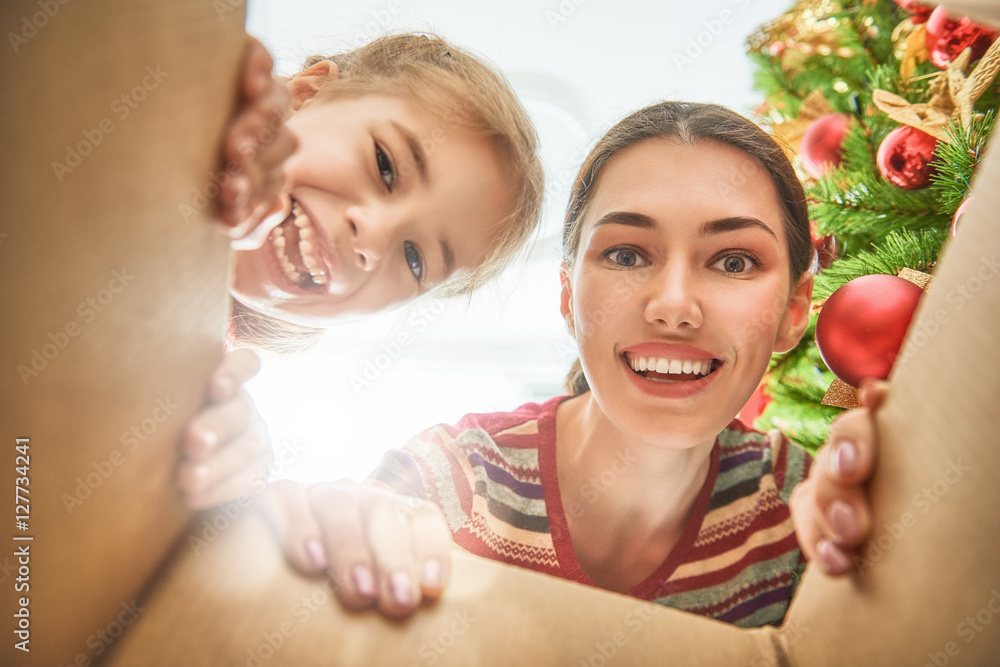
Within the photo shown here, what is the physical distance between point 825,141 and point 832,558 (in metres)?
0.69

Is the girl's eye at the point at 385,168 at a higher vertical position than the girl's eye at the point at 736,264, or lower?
higher

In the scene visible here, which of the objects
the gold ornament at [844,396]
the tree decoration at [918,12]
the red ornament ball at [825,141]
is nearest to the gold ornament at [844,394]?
the gold ornament at [844,396]

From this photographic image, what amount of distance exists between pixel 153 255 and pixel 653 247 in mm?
521

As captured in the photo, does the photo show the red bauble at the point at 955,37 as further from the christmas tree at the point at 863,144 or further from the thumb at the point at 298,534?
the thumb at the point at 298,534

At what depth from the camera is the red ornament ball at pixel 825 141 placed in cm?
80

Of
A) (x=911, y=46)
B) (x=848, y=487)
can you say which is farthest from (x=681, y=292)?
(x=911, y=46)

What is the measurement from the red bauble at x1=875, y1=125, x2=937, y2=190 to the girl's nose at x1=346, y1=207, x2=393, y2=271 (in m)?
0.56

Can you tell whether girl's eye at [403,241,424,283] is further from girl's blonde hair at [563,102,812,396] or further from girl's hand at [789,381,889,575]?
girl's hand at [789,381,889,575]

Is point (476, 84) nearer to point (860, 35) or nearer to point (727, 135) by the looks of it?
point (727, 135)

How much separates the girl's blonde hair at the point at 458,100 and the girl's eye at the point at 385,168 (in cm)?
7

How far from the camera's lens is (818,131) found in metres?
0.80

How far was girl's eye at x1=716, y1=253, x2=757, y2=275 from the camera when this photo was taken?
0.65m

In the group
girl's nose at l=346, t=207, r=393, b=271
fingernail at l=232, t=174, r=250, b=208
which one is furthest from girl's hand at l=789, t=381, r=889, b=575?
girl's nose at l=346, t=207, r=393, b=271

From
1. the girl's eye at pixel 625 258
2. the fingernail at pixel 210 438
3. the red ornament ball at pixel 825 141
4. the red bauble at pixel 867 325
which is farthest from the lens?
the red ornament ball at pixel 825 141
